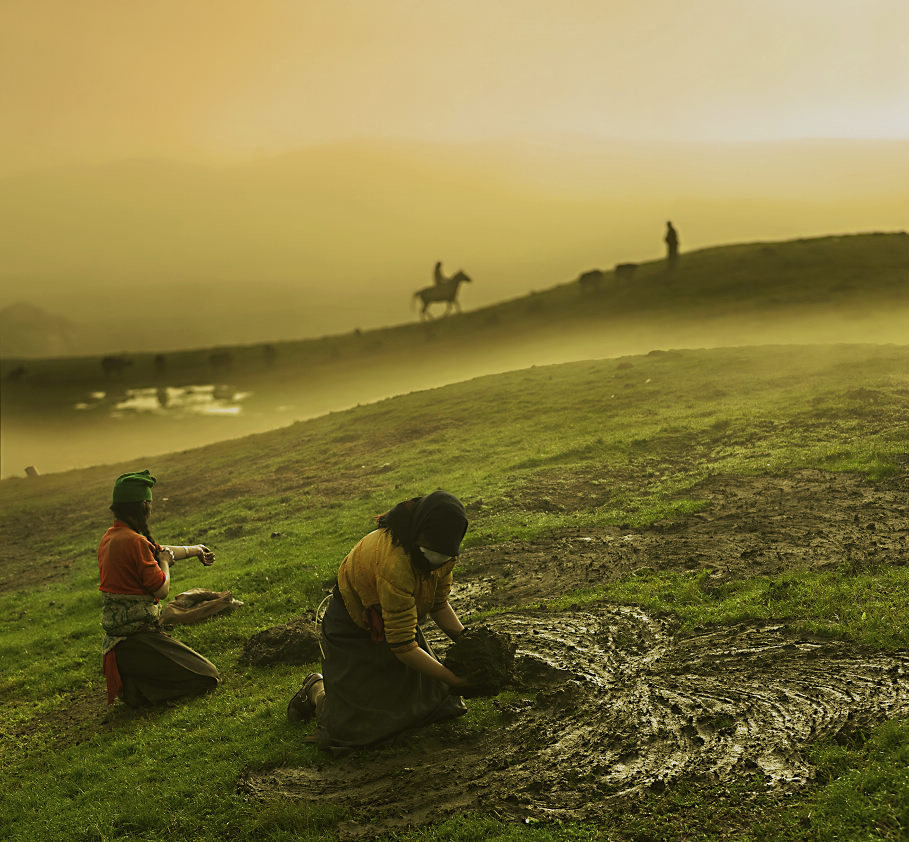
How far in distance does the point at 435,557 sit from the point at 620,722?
268 cm

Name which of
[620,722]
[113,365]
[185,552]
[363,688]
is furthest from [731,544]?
[113,365]

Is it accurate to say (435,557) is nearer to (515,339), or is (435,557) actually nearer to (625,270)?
(515,339)

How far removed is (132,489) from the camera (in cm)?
899

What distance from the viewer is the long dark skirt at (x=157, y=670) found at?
9.65 metres

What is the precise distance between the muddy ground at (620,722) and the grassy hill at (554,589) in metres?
0.04

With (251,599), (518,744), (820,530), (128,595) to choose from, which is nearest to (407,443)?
(251,599)

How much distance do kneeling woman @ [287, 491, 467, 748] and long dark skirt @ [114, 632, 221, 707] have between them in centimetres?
276

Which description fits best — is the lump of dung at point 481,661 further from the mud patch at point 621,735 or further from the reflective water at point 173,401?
the reflective water at point 173,401

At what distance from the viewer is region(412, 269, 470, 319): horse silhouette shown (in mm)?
66625

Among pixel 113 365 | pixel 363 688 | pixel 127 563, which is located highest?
pixel 113 365

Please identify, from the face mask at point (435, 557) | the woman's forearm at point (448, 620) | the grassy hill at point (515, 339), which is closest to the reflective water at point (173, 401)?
the grassy hill at point (515, 339)

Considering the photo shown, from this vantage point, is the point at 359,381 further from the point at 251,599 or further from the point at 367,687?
the point at 367,687

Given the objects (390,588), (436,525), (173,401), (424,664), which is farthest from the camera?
(173,401)

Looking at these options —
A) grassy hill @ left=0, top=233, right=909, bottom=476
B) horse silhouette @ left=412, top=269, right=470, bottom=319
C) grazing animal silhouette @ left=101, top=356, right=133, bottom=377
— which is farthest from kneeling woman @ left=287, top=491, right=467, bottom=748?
grazing animal silhouette @ left=101, top=356, right=133, bottom=377
